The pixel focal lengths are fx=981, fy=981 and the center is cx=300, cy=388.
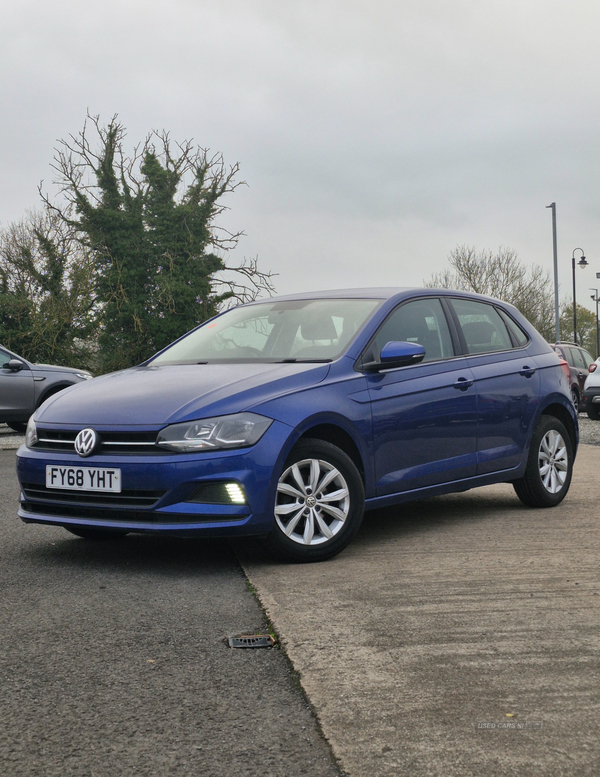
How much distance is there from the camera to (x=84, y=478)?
17.2ft

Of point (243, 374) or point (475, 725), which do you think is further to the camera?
point (243, 374)

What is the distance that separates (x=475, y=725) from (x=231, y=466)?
93.1 inches

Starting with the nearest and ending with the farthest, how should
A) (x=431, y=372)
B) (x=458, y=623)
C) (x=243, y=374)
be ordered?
1. (x=458, y=623)
2. (x=243, y=374)
3. (x=431, y=372)

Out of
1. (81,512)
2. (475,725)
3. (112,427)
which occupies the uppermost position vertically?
(112,427)

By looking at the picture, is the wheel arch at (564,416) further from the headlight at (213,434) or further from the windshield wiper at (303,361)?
the headlight at (213,434)

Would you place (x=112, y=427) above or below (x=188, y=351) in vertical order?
below

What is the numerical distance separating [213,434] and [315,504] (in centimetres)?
Result: 72

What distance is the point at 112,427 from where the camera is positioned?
519 cm

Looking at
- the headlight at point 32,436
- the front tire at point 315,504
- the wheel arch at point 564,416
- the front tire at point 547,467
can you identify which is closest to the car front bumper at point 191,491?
the front tire at point 315,504

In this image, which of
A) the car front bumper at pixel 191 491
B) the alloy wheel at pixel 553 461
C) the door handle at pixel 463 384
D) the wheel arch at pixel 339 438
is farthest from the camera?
the alloy wheel at pixel 553 461

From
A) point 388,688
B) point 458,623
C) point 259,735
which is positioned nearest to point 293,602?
point 458,623

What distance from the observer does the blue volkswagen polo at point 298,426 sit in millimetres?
5062

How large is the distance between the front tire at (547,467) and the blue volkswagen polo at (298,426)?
0.02 metres

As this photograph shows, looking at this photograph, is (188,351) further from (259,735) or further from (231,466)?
(259,735)
